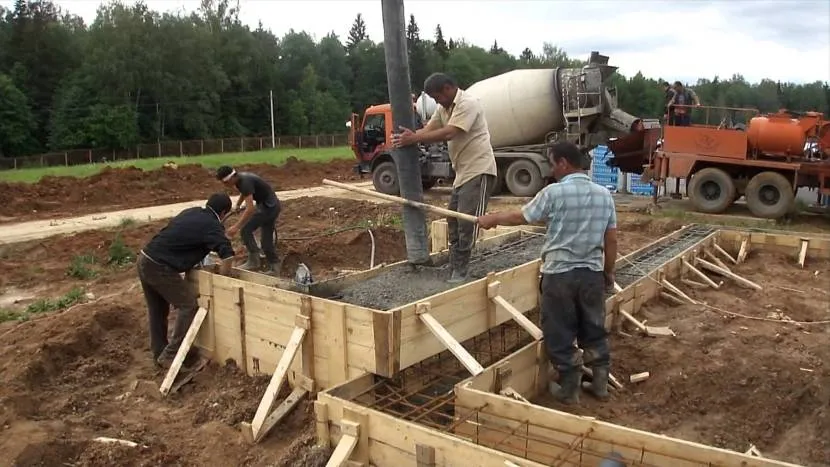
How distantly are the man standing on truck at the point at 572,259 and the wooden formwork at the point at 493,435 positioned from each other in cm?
31

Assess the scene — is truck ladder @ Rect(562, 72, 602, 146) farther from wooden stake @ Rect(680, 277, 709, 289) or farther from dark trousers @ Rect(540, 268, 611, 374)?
dark trousers @ Rect(540, 268, 611, 374)

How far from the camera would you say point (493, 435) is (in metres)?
4.01

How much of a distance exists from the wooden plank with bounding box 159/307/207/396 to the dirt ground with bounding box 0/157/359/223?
10.9 m

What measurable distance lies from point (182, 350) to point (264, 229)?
3.08 metres

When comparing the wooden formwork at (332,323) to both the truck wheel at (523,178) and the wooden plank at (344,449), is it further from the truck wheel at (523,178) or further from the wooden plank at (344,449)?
the truck wheel at (523,178)

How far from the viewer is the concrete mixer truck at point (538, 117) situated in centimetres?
1602

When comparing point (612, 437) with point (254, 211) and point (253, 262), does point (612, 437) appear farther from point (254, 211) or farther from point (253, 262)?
point (253, 262)

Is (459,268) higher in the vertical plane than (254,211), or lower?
lower

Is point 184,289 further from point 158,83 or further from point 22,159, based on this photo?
point 158,83

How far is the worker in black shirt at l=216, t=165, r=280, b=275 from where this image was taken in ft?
25.5

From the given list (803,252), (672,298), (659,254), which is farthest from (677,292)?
(803,252)

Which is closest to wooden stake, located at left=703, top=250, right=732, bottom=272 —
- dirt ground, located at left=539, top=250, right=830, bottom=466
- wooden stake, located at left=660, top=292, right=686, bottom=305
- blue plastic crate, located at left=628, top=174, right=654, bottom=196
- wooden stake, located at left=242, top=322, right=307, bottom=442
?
dirt ground, located at left=539, top=250, right=830, bottom=466

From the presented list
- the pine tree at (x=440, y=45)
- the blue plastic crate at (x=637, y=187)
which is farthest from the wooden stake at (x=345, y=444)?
the pine tree at (x=440, y=45)

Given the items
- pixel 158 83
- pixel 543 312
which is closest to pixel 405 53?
pixel 543 312
